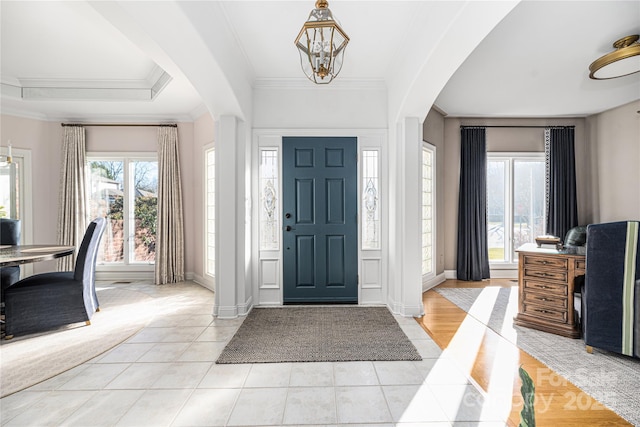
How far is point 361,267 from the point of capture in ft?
13.5

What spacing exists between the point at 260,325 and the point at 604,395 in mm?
2829

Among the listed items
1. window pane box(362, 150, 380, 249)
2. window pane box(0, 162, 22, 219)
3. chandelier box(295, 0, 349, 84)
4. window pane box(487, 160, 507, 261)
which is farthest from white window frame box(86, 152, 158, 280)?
window pane box(487, 160, 507, 261)

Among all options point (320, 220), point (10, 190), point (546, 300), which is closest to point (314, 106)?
point (320, 220)

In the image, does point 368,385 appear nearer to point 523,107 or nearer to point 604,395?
point 604,395

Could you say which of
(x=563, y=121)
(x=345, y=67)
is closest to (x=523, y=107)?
(x=563, y=121)

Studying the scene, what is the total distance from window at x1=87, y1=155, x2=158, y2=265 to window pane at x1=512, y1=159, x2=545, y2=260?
6.24 metres

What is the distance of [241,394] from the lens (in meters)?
2.15

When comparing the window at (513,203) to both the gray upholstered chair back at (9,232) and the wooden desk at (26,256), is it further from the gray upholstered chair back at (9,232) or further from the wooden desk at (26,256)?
the gray upholstered chair back at (9,232)

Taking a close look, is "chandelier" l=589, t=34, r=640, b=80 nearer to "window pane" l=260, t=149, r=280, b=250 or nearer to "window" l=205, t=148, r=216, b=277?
"window pane" l=260, t=149, r=280, b=250

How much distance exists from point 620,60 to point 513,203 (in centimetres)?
283

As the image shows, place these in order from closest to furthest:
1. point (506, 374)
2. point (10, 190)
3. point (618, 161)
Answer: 1. point (506, 374)
2. point (618, 161)
3. point (10, 190)

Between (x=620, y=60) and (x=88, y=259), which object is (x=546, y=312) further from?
(x=88, y=259)

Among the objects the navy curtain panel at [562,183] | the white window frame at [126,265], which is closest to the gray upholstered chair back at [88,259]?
the white window frame at [126,265]

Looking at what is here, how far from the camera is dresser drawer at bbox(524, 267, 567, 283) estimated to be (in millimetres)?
2957
